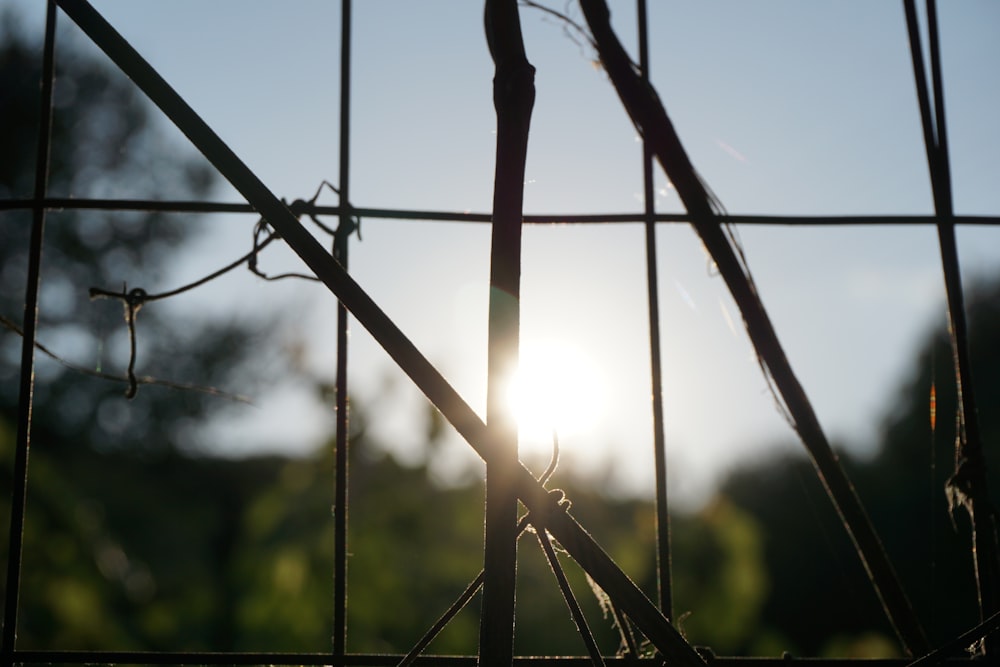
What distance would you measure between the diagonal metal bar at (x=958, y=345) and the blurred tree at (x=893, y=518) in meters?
10.8

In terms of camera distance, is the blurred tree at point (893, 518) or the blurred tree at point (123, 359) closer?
the blurred tree at point (123, 359)

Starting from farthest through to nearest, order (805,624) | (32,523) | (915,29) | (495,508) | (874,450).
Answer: (874,450)
(805,624)
(32,523)
(915,29)
(495,508)

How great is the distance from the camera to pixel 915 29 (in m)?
1.15

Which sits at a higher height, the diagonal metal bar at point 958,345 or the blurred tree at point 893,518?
the diagonal metal bar at point 958,345

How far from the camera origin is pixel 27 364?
1.03m

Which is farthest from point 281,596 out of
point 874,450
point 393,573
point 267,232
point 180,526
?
point 874,450

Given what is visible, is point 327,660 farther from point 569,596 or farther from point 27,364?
point 27,364

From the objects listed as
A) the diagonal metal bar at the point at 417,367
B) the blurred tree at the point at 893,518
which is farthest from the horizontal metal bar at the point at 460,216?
the blurred tree at the point at 893,518

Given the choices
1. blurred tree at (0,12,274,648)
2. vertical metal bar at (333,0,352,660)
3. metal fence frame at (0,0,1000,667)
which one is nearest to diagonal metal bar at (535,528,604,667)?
metal fence frame at (0,0,1000,667)

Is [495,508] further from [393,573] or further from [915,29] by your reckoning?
[393,573]

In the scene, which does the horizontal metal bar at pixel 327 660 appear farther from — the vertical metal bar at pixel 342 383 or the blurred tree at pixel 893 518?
the blurred tree at pixel 893 518

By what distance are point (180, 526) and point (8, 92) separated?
259 inches

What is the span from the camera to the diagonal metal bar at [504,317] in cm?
64

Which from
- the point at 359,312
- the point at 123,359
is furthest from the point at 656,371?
the point at 123,359
